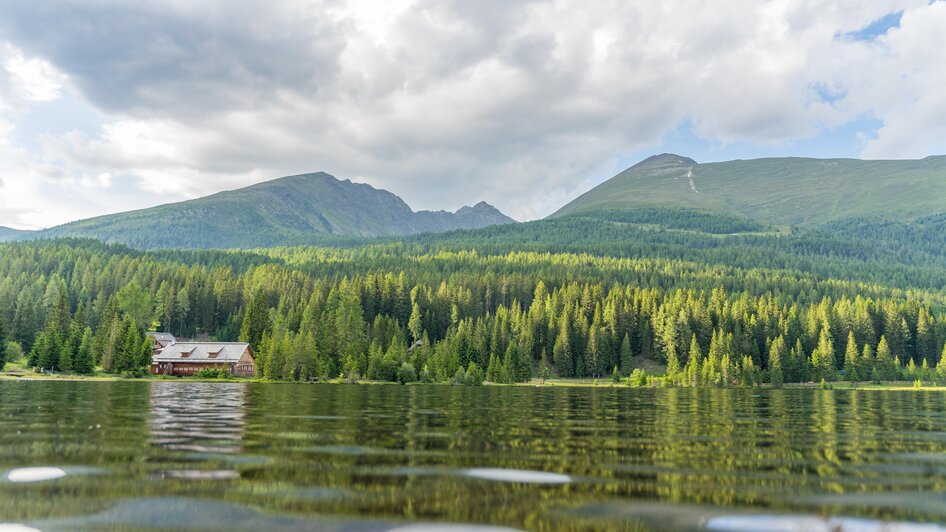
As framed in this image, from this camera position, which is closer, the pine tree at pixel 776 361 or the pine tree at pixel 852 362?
the pine tree at pixel 776 361

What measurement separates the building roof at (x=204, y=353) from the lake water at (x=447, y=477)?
12192 centimetres

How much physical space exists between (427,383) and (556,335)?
207 ft

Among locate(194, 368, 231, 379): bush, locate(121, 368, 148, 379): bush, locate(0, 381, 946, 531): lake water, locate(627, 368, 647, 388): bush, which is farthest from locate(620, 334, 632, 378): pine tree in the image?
locate(0, 381, 946, 531): lake water

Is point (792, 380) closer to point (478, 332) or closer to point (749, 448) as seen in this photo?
point (478, 332)

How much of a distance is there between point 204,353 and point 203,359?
200 cm

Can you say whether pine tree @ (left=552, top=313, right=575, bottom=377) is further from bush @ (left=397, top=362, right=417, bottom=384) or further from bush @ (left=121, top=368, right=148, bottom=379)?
bush @ (left=121, top=368, right=148, bottom=379)

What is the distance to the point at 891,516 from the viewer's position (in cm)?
1644

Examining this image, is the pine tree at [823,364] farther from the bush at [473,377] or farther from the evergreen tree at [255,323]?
the evergreen tree at [255,323]

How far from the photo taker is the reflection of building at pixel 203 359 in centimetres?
15350

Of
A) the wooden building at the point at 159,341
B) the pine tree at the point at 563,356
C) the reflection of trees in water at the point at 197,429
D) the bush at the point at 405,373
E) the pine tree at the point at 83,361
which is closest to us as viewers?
the reflection of trees in water at the point at 197,429

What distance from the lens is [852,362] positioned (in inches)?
6954

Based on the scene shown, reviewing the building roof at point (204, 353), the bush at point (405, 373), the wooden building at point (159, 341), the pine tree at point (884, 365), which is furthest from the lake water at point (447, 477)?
the pine tree at point (884, 365)

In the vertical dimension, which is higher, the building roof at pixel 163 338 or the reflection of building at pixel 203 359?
the building roof at pixel 163 338

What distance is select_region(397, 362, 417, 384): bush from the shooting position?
140 meters
